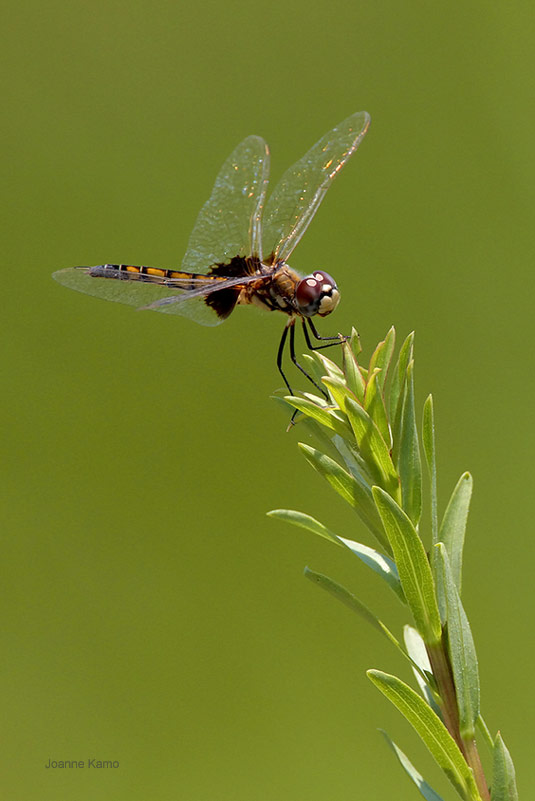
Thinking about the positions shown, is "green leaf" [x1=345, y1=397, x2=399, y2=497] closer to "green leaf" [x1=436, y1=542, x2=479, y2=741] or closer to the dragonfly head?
"green leaf" [x1=436, y1=542, x2=479, y2=741]

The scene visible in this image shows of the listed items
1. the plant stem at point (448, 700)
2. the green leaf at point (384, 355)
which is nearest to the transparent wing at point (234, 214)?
the green leaf at point (384, 355)

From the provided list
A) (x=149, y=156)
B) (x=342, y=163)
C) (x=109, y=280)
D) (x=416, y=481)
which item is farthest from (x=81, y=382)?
(x=416, y=481)

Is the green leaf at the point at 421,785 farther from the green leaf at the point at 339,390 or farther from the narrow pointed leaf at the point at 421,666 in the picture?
the green leaf at the point at 339,390

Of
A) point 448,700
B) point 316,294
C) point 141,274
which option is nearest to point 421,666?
point 448,700

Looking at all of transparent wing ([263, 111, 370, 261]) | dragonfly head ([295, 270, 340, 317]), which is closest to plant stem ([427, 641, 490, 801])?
dragonfly head ([295, 270, 340, 317])

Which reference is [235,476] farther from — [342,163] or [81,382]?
[342,163]

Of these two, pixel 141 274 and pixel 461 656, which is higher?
pixel 141 274

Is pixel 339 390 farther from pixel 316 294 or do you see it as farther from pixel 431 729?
pixel 316 294
